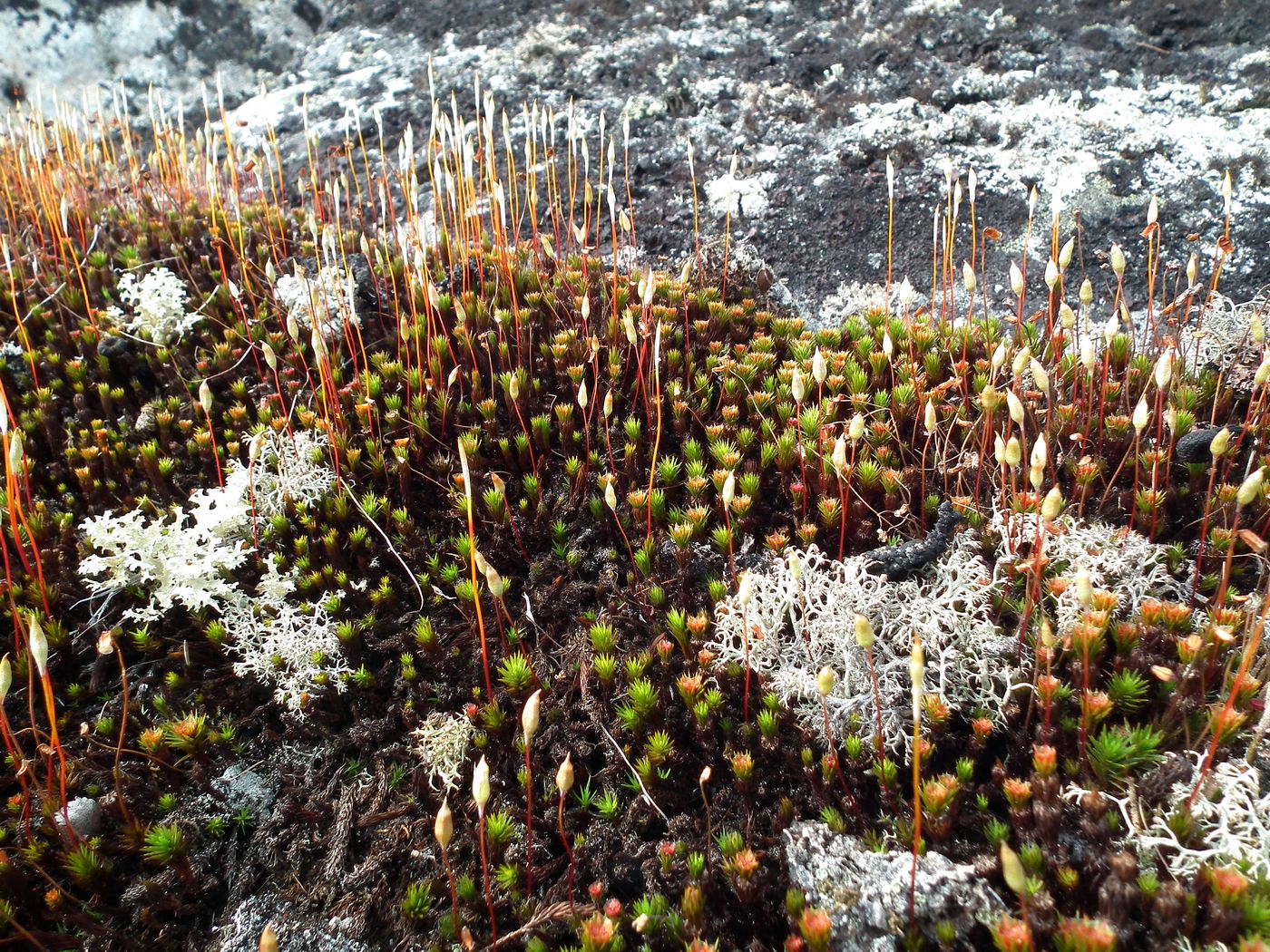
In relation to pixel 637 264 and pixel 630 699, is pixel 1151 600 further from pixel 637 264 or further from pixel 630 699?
pixel 637 264

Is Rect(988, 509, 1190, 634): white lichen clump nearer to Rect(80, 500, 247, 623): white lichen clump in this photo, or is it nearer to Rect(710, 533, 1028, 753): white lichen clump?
Rect(710, 533, 1028, 753): white lichen clump

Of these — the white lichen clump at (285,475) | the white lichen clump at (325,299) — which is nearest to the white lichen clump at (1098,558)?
the white lichen clump at (285,475)

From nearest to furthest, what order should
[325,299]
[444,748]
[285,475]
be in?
[444,748]
[285,475]
[325,299]

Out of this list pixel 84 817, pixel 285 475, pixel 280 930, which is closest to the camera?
pixel 280 930

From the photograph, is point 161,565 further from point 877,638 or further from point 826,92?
point 826,92

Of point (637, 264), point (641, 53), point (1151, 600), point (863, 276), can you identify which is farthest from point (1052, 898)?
point (641, 53)

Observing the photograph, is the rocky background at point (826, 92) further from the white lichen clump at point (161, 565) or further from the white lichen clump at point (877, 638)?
the white lichen clump at point (161, 565)

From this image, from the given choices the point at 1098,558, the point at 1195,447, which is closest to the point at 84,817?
the point at 1098,558

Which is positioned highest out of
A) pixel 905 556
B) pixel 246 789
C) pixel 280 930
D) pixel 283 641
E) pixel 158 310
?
pixel 158 310
